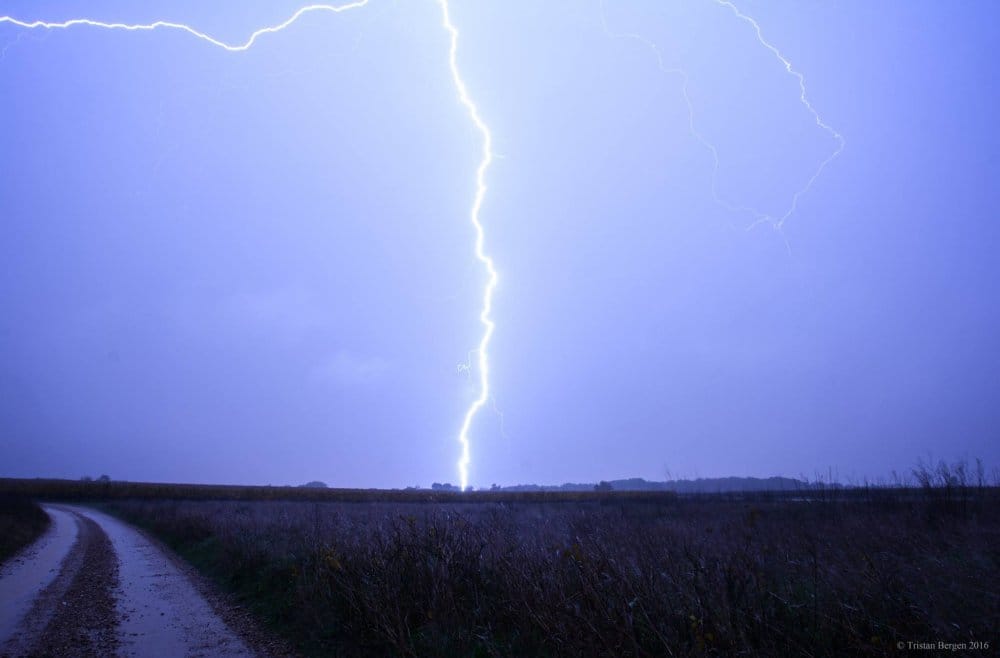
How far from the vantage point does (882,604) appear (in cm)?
431

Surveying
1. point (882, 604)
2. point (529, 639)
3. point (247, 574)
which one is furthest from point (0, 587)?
point (882, 604)

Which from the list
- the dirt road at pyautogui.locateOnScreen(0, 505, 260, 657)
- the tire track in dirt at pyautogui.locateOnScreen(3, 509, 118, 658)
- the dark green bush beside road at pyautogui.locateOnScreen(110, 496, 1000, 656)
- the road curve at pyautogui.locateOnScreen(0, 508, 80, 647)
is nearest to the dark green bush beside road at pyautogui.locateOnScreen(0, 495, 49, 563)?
the road curve at pyautogui.locateOnScreen(0, 508, 80, 647)

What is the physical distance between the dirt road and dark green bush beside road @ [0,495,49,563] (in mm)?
1528

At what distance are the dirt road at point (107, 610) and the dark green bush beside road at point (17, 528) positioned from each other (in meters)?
1.53

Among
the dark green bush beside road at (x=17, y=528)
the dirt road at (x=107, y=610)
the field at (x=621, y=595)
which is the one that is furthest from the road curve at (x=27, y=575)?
the field at (x=621, y=595)

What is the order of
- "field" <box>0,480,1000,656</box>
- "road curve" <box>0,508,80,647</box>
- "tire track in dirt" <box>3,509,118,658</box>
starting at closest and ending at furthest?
1. "field" <box>0,480,1000,656</box>
2. "tire track in dirt" <box>3,509,118,658</box>
3. "road curve" <box>0,508,80,647</box>

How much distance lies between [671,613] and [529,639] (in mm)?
1747

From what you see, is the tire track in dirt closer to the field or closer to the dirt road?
the dirt road

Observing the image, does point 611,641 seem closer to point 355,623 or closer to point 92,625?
point 355,623

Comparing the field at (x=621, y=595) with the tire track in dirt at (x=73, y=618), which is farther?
the tire track in dirt at (x=73, y=618)

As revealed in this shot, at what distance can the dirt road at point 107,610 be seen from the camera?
7348 mm

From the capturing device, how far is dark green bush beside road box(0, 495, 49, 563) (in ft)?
58.1

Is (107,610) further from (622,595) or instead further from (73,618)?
(622,595)

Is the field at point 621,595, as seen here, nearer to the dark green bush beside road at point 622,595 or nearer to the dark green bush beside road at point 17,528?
the dark green bush beside road at point 622,595
